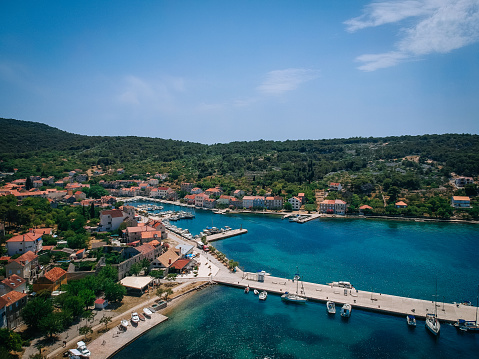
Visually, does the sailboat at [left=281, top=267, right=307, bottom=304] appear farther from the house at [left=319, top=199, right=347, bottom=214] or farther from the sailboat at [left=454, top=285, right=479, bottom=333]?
the house at [left=319, top=199, right=347, bottom=214]

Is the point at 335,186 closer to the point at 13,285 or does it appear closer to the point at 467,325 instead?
the point at 467,325

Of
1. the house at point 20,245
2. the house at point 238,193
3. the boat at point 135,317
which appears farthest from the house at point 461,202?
the house at point 20,245

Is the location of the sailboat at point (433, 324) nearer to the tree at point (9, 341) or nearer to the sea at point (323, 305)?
the sea at point (323, 305)

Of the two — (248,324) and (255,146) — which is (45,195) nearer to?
(248,324)

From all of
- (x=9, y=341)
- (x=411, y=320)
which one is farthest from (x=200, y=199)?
(x=9, y=341)

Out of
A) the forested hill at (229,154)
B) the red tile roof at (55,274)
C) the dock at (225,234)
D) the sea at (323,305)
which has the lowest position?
the sea at (323,305)

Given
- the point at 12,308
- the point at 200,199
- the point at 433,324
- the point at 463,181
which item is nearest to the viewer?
the point at 12,308
